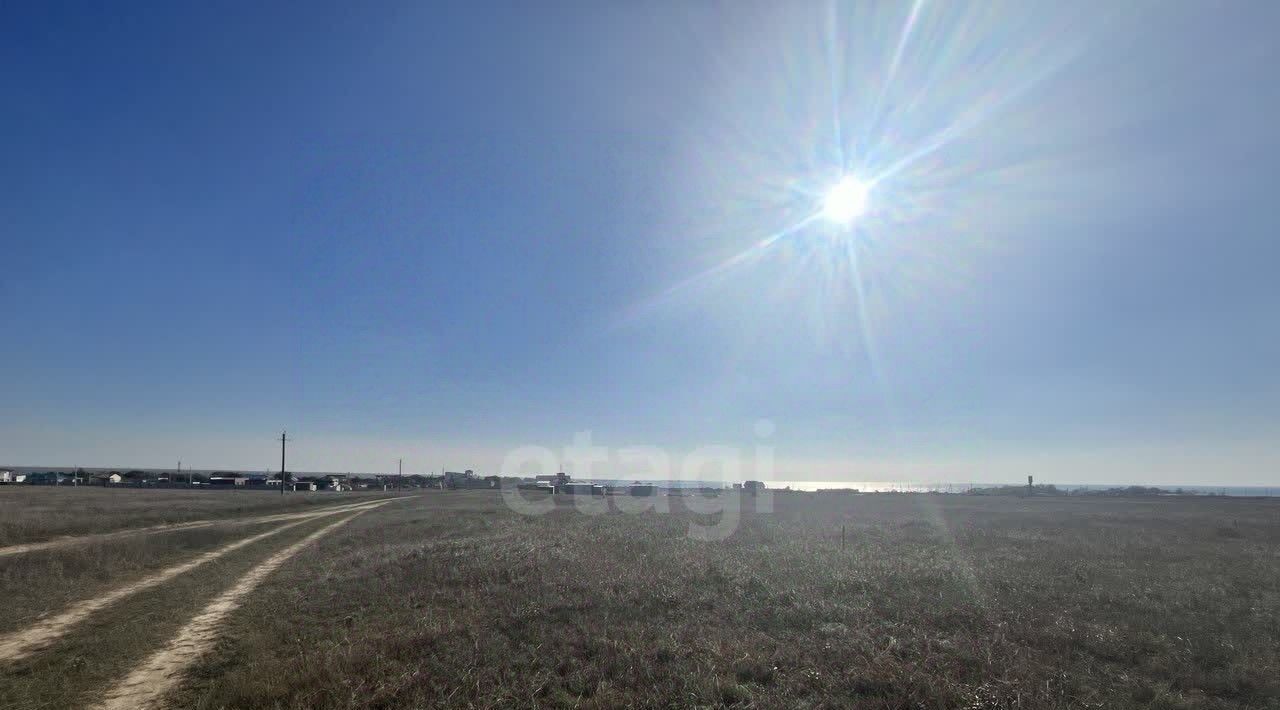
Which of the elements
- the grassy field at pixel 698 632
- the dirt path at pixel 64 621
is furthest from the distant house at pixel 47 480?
the dirt path at pixel 64 621

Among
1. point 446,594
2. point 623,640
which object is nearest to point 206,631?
point 446,594

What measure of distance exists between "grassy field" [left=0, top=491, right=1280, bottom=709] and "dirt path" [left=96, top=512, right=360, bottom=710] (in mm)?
247

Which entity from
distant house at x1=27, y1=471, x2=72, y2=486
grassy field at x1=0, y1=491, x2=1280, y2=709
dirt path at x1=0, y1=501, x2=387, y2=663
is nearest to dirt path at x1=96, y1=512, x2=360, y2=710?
grassy field at x1=0, y1=491, x2=1280, y2=709

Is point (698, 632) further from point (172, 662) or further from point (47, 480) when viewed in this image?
point (47, 480)

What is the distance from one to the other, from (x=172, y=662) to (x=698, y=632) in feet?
32.0

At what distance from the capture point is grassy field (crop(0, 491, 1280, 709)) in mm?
10094

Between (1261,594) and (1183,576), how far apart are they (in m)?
2.93

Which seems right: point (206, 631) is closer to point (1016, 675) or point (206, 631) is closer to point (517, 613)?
point (517, 613)

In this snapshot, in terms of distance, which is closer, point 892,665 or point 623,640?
point 892,665

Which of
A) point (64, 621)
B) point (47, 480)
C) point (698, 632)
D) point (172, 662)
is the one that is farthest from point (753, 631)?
point (47, 480)

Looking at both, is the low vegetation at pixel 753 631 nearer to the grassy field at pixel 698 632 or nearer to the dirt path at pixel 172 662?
the grassy field at pixel 698 632

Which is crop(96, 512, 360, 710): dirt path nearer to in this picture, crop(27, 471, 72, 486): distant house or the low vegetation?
the low vegetation

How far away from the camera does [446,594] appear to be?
17.2m

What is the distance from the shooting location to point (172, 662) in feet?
38.8
